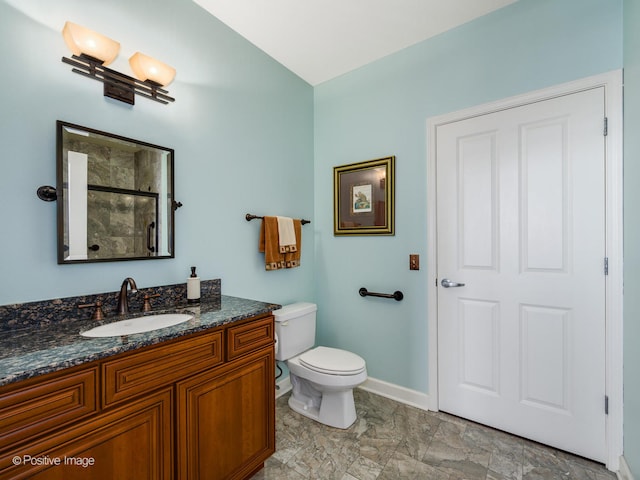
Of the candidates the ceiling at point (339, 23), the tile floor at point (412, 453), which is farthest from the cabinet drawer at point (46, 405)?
the ceiling at point (339, 23)

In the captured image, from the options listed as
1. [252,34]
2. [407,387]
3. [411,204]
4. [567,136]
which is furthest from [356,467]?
[252,34]

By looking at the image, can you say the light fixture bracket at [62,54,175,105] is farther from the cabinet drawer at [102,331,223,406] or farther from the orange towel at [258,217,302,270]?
the cabinet drawer at [102,331,223,406]

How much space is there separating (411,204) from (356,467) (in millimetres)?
1666

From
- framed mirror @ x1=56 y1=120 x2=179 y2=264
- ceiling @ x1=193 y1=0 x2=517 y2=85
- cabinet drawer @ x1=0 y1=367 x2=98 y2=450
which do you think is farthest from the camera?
ceiling @ x1=193 y1=0 x2=517 y2=85

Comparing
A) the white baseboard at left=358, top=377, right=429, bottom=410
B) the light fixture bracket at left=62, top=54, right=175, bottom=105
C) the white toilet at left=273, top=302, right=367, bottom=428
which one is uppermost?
the light fixture bracket at left=62, top=54, right=175, bottom=105

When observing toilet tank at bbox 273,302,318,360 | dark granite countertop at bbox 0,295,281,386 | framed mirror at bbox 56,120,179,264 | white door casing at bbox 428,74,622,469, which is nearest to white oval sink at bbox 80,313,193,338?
dark granite countertop at bbox 0,295,281,386

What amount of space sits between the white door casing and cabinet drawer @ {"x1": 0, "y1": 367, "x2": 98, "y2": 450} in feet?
6.28

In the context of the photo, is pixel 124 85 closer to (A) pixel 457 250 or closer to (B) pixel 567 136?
(A) pixel 457 250

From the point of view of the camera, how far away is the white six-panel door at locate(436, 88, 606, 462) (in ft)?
5.24

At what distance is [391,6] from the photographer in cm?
183

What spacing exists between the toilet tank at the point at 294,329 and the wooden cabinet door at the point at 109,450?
0.98 m

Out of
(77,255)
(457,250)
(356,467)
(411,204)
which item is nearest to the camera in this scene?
(77,255)

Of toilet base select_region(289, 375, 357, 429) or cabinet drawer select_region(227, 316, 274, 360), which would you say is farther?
toilet base select_region(289, 375, 357, 429)

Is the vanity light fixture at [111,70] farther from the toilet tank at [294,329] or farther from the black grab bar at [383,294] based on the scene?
the black grab bar at [383,294]
